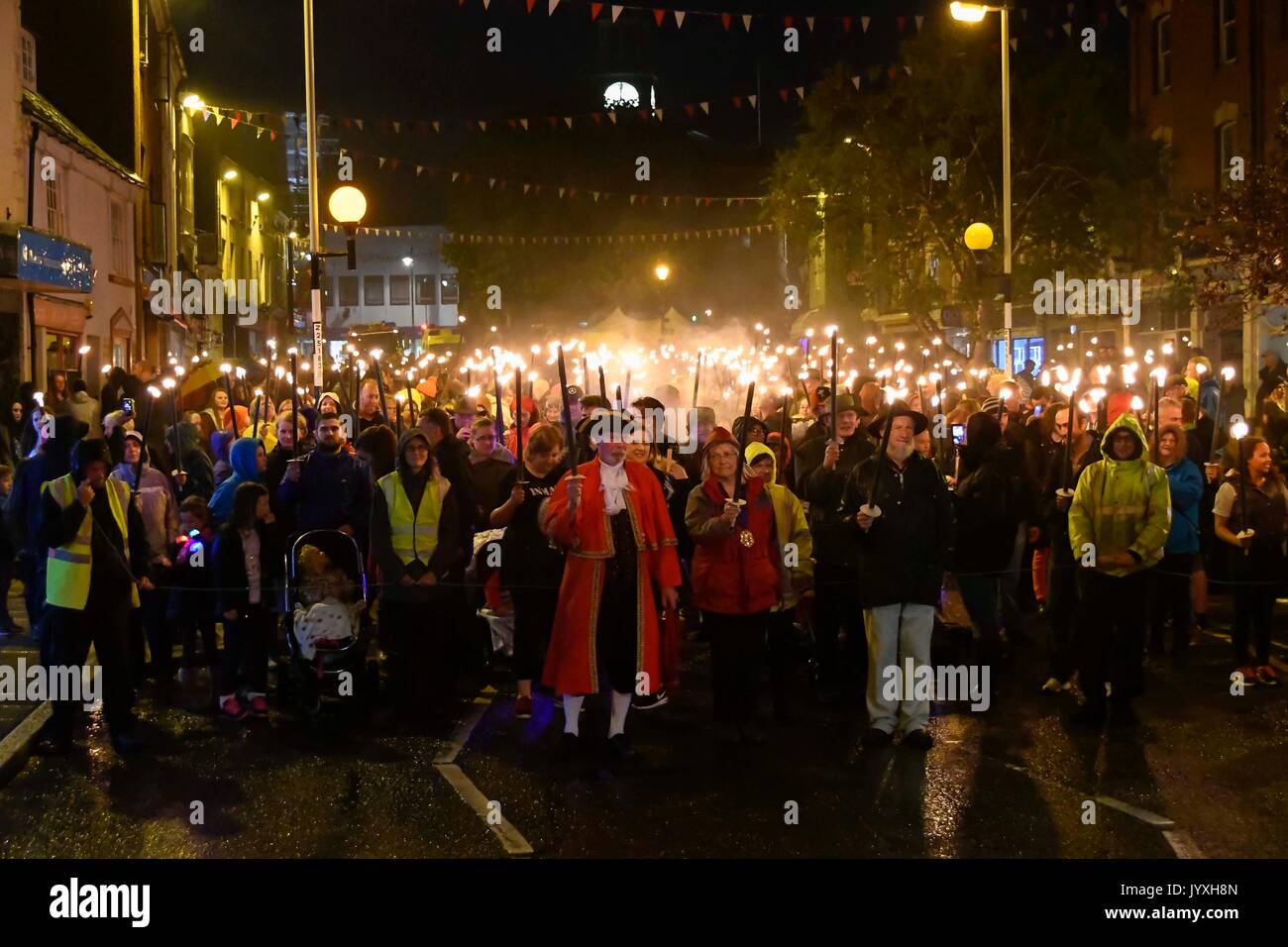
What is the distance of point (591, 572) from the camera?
27.3ft

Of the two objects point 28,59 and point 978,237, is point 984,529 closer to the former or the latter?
point 978,237

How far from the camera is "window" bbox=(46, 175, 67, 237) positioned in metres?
26.7

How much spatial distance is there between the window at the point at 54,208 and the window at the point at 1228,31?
22453 millimetres

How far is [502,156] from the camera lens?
191 feet

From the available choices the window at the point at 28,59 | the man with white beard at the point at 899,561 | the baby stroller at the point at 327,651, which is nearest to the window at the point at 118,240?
the window at the point at 28,59

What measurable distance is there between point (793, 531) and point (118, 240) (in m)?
27.8

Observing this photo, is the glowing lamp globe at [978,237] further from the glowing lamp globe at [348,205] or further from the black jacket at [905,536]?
the black jacket at [905,536]

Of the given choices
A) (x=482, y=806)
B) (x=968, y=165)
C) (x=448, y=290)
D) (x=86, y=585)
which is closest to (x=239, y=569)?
(x=86, y=585)

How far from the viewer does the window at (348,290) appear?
100m

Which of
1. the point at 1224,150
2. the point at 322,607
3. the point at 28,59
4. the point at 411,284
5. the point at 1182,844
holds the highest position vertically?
the point at 411,284

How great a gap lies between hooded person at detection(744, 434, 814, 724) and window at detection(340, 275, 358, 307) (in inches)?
3681

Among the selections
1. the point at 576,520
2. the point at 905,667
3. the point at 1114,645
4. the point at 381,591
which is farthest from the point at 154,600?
the point at 1114,645

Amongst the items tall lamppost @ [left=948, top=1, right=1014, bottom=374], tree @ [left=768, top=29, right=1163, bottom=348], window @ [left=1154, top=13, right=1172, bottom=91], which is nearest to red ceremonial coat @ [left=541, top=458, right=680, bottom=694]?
tall lamppost @ [left=948, top=1, right=1014, bottom=374]
